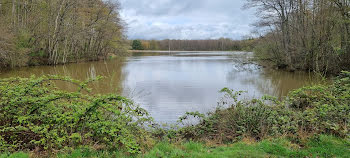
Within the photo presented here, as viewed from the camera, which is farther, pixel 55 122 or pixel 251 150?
pixel 55 122

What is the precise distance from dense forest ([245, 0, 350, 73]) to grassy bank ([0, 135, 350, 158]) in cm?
1055

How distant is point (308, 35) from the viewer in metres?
19.9

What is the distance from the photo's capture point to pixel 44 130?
3.97 meters

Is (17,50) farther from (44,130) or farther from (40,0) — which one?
(44,130)

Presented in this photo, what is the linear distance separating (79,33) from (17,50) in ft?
25.2

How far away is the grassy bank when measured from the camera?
401cm

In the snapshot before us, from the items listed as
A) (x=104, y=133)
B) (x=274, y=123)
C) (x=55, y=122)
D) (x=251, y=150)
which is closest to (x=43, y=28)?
(x=55, y=122)

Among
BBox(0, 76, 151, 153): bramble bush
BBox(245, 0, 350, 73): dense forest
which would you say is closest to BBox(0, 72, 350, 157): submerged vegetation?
BBox(0, 76, 151, 153): bramble bush

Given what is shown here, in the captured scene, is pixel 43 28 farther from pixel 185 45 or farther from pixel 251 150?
pixel 185 45

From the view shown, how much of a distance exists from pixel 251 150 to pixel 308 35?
18988 millimetres

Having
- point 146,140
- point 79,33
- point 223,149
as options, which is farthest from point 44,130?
point 79,33

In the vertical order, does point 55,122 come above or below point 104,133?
above

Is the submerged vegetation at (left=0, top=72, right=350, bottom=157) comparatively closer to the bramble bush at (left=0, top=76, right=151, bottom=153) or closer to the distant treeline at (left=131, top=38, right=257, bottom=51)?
the bramble bush at (left=0, top=76, right=151, bottom=153)

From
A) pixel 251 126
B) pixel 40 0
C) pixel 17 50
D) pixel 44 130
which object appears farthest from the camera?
pixel 40 0
